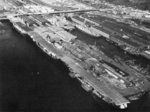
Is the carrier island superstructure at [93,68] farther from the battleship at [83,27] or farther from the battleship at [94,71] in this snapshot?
the battleship at [83,27]

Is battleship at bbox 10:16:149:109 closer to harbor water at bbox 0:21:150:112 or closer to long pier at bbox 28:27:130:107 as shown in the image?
long pier at bbox 28:27:130:107

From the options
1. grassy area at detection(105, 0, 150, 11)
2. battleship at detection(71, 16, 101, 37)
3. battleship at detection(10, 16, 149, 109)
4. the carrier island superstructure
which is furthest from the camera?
grassy area at detection(105, 0, 150, 11)

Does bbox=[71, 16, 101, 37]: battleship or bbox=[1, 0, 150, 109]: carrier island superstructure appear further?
bbox=[71, 16, 101, 37]: battleship

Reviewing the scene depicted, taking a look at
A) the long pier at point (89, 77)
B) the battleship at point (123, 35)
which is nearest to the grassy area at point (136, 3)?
the battleship at point (123, 35)

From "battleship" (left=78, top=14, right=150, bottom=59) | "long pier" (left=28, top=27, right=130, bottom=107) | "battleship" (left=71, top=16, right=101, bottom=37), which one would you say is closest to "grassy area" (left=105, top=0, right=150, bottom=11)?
"battleship" (left=78, top=14, right=150, bottom=59)

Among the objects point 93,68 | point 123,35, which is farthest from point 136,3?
point 93,68

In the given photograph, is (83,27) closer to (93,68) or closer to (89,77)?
(93,68)
